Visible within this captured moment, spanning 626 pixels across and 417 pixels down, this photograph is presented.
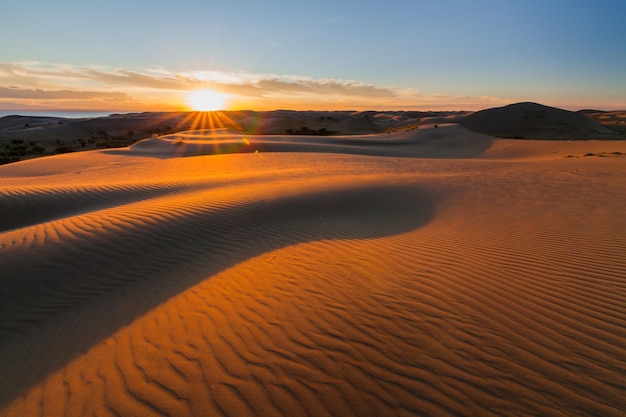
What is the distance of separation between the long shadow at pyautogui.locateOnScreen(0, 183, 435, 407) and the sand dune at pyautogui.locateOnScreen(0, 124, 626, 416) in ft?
0.09

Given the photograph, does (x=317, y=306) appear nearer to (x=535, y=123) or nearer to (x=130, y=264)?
(x=130, y=264)

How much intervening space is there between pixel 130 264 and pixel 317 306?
3.36 meters

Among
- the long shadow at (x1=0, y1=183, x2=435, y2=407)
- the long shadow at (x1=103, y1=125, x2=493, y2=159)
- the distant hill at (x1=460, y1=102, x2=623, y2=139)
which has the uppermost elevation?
the distant hill at (x1=460, y1=102, x2=623, y2=139)

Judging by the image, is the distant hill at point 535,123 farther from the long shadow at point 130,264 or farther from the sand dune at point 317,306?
the long shadow at point 130,264

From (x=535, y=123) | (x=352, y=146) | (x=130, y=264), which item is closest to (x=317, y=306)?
(x=130, y=264)

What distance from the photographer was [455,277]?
4.32 meters

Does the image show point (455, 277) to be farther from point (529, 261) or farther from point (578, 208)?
point (578, 208)

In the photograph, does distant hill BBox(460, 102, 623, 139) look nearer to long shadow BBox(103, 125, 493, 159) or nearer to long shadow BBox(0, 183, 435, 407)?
long shadow BBox(103, 125, 493, 159)

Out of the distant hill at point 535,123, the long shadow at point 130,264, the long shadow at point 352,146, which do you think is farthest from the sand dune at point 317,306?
the distant hill at point 535,123

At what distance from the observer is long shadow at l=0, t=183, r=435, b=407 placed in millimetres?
3723

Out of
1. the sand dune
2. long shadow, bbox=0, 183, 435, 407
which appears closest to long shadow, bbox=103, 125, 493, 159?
the sand dune

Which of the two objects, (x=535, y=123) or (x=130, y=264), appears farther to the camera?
(x=535, y=123)

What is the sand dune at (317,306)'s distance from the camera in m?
2.54

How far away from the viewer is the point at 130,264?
5.44 m
